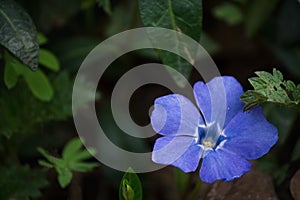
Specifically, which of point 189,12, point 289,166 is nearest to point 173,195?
point 289,166

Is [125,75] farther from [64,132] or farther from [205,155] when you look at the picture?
[205,155]

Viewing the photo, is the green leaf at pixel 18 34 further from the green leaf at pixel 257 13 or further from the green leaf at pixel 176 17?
the green leaf at pixel 257 13

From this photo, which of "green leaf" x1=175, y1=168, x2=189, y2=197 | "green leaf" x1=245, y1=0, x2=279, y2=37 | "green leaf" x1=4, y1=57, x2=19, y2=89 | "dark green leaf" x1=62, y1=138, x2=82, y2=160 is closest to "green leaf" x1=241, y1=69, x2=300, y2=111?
"green leaf" x1=175, y1=168, x2=189, y2=197

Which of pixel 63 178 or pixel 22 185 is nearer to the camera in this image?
Result: pixel 63 178

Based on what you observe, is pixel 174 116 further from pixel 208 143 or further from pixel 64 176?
pixel 64 176

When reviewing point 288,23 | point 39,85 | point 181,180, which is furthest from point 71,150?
point 288,23

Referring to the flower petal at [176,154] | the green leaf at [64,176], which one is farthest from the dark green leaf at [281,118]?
the green leaf at [64,176]
